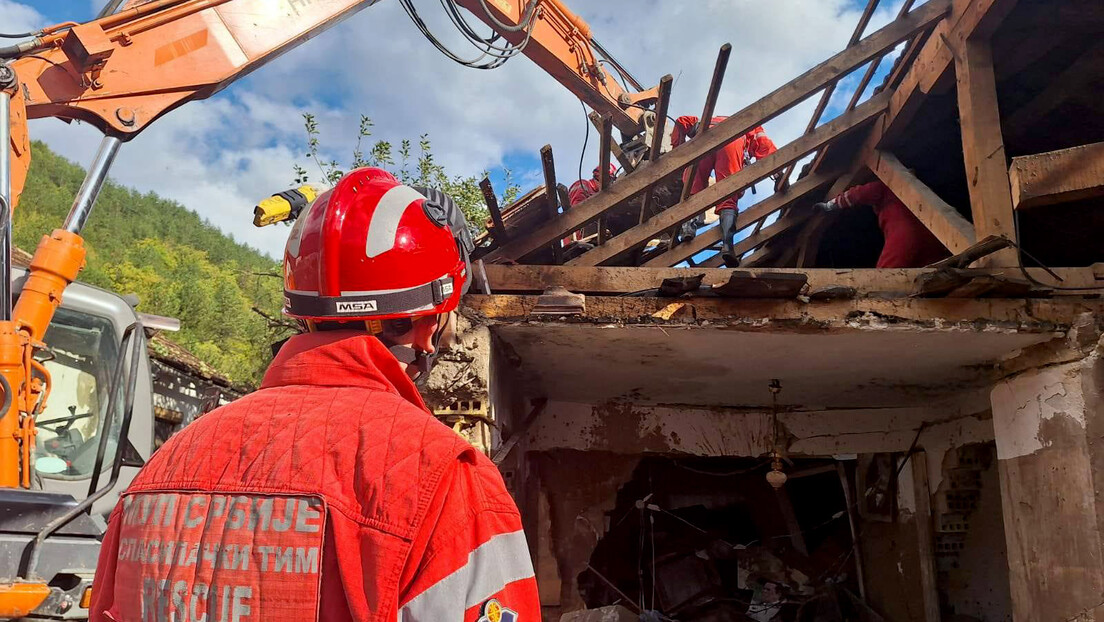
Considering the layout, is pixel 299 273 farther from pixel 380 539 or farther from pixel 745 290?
pixel 745 290

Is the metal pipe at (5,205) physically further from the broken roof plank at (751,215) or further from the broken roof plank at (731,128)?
the broken roof plank at (751,215)

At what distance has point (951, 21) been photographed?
388cm

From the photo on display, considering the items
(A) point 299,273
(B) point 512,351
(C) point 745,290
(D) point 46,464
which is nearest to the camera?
(A) point 299,273

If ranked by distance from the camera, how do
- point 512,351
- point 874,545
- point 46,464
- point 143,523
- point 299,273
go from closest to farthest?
point 143,523 → point 299,273 → point 46,464 → point 512,351 → point 874,545

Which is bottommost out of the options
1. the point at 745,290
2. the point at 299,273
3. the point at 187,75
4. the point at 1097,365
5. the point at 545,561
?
the point at 545,561

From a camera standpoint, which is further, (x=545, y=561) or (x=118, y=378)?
(x=545, y=561)

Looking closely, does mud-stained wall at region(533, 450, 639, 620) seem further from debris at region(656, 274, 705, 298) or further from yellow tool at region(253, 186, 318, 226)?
yellow tool at region(253, 186, 318, 226)

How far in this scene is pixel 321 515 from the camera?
1.17m

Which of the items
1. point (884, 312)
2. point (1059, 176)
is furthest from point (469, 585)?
point (884, 312)

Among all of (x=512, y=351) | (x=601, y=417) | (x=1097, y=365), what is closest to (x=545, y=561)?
(x=601, y=417)

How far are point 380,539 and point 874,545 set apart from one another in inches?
241

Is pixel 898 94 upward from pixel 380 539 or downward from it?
upward

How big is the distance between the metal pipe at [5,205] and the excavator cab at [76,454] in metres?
0.37

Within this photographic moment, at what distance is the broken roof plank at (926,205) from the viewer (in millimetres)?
3725
